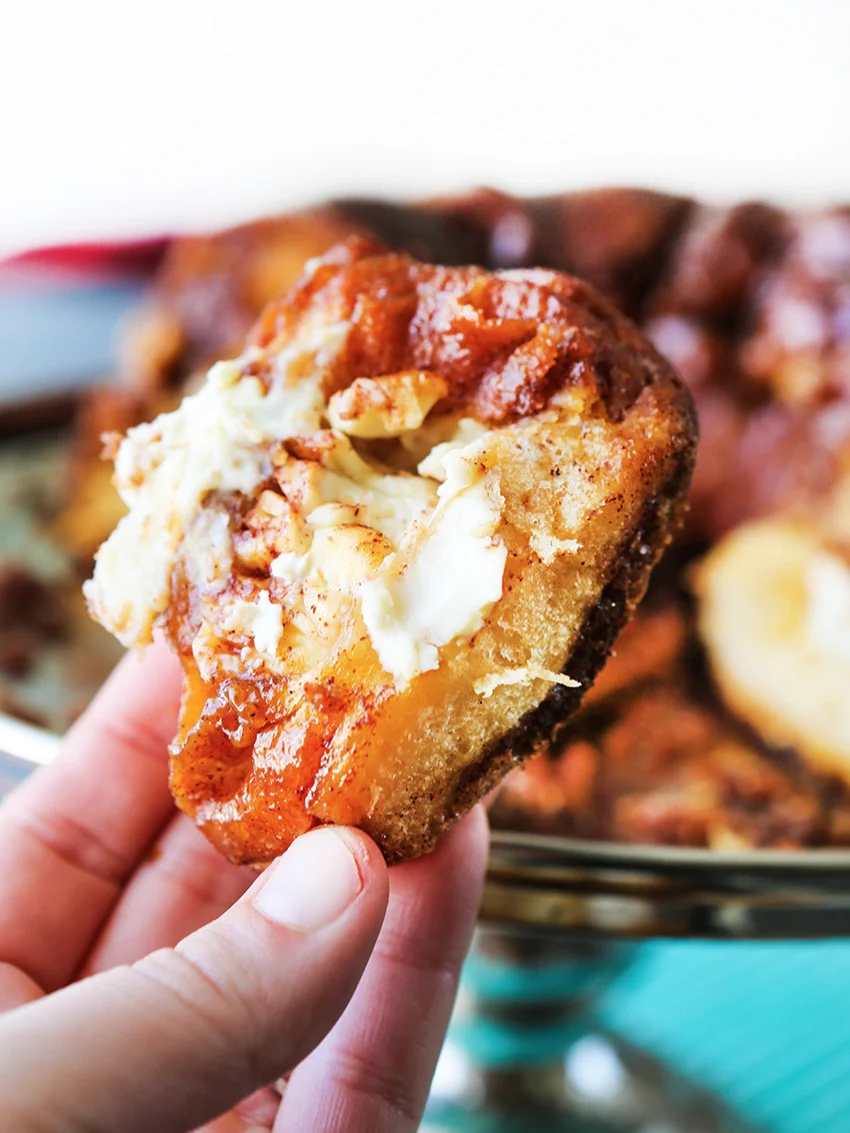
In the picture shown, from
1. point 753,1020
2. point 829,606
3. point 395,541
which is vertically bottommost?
point 753,1020

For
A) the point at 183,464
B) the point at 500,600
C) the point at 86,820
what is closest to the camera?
the point at 500,600

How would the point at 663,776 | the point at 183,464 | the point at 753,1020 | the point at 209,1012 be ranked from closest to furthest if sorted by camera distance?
the point at 209,1012, the point at 183,464, the point at 663,776, the point at 753,1020

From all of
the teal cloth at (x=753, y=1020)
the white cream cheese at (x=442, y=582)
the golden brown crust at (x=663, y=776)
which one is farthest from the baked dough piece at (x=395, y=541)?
the teal cloth at (x=753, y=1020)

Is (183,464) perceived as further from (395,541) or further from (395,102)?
(395,102)

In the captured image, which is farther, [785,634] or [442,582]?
[785,634]

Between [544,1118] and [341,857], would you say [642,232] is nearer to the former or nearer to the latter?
[341,857]

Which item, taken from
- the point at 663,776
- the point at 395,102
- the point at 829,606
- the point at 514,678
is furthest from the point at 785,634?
the point at 395,102

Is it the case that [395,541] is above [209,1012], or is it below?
above
